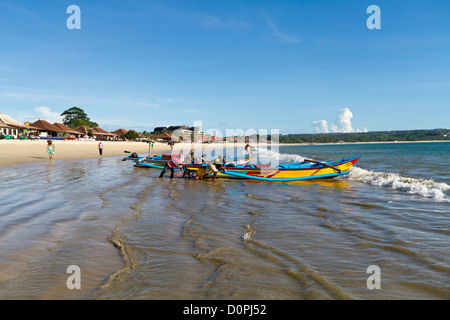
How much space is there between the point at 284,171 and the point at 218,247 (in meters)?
10.8

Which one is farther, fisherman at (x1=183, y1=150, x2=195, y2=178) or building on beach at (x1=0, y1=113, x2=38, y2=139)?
building on beach at (x1=0, y1=113, x2=38, y2=139)

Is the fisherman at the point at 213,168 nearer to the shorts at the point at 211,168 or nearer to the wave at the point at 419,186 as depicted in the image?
the shorts at the point at 211,168

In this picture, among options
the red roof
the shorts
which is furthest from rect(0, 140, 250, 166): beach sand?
the red roof

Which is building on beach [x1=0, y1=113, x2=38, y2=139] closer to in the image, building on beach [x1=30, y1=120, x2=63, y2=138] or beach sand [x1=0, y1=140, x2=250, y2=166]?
building on beach [x1=30, y1=120, x2=63, y2=138]

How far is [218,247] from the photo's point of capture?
5344 mm

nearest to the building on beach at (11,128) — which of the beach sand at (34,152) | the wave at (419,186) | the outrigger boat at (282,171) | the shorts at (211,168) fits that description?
the beach sand at (34,152)

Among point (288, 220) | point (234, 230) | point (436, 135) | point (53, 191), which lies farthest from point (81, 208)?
point (436, 135)

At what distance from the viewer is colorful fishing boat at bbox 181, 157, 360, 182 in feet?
51.3

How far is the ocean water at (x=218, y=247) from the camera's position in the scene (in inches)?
150

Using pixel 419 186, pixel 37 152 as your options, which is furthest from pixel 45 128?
pixel 419 186

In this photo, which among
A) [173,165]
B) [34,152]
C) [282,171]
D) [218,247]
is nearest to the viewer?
[218,247]

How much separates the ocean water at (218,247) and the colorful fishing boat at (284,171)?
542 cm

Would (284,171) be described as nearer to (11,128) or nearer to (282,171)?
(282,171)

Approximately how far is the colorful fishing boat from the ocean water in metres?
5.42
